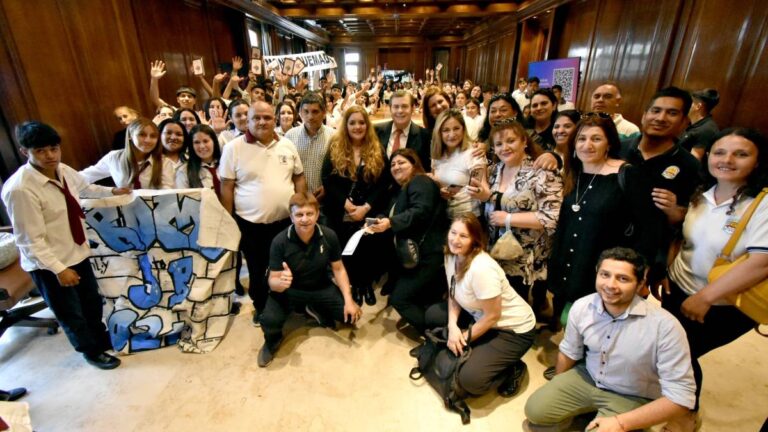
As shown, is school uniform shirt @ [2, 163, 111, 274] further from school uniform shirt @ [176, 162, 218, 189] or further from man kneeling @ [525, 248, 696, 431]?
man kneeling @ [525, 248, 696, 431]

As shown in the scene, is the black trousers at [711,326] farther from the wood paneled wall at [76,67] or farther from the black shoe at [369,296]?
the wood paneled wall at [76,67]

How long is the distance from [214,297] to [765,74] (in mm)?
5935

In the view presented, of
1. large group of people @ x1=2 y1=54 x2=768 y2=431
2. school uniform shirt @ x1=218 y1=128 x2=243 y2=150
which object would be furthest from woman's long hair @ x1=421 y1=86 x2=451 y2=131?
school uniform shirt @ x1=218 y1=128 x2=243 y2=150

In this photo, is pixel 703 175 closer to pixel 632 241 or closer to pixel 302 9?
pixel 632 241

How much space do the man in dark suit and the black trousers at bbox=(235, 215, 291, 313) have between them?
1.19 metres

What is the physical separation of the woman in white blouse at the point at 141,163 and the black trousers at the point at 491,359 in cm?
251

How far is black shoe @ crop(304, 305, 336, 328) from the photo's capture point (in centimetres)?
268

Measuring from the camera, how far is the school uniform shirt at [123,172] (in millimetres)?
2488

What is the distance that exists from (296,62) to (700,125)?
19.2 ft

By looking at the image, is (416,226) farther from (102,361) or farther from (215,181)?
(102,361)

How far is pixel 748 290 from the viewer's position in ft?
4.72

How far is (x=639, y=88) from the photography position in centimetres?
563

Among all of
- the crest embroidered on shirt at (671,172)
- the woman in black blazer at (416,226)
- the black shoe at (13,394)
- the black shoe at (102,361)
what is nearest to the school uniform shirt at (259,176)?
the woman in black blazer at (416,226)

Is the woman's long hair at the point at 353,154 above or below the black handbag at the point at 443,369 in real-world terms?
above
